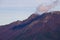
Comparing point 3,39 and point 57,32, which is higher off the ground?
point 57,32

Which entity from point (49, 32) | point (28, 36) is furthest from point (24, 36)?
point (49, 32)

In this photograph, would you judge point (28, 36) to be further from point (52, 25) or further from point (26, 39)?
point (52, 25)

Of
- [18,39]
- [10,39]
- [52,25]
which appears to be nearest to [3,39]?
[10,39]

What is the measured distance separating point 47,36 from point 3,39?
39980 mm

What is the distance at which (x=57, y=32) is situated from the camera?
6442 inches

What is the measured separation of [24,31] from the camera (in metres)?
196

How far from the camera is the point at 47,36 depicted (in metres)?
166

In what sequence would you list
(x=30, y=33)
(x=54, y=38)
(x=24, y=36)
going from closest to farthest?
(x=54, y=38), (x=24, y=36), (x=30, y=33)

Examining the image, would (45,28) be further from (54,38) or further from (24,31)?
(54,38)

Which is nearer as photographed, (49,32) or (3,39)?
(49,32)

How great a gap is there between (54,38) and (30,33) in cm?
3276

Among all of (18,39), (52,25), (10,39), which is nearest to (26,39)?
(18,39)

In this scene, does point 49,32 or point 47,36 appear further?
point 49,32

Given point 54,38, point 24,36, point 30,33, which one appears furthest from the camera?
point 30,33
